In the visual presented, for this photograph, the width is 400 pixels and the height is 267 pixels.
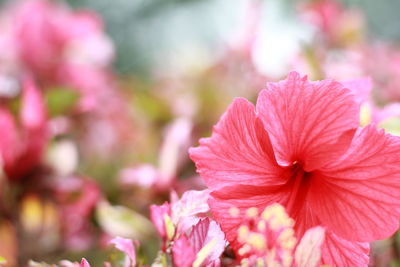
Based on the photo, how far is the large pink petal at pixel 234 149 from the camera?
38 cm

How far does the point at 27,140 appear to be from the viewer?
26.7 inches

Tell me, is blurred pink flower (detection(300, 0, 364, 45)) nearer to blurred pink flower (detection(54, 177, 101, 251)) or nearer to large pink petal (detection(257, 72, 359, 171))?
blurred pink flower (detection(54, 177, 101, 251))

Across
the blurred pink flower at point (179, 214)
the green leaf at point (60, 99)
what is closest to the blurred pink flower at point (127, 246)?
the blurred pink flower at point (179, 214)

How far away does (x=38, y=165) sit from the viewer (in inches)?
27.4

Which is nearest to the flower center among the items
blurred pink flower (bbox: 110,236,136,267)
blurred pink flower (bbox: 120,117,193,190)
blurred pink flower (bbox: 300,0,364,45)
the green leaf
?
blurred pink flower (bbox: 110,236,136,267)

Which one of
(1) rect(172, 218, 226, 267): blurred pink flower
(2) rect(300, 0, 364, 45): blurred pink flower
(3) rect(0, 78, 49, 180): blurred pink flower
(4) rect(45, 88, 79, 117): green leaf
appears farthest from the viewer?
(2) rect(300, 0, 364, 45): blurred pink flower

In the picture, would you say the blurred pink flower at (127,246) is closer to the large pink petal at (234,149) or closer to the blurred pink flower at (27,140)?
the large pink petal at (234,149)

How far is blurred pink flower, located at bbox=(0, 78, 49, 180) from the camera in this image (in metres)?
0.66

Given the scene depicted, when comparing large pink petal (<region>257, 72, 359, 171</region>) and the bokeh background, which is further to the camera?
the bokeh background

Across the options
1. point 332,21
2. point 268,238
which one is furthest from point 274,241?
point 332,21

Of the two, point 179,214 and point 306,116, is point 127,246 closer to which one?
point 179,214

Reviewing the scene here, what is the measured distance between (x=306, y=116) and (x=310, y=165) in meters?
0.03

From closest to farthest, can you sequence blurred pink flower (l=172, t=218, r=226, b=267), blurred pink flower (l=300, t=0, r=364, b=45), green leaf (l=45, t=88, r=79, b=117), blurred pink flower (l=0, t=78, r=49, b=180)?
blurred pink flower (l=172, t=218, r=226, b=267), blurred pink flower (l=0, t=78, r=49, b=180), green leaf (l=45, t=88, r=79, b=117), blurred pink flower (l=300, t=0, r=364, b=45)

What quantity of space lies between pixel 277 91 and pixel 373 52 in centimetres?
112
